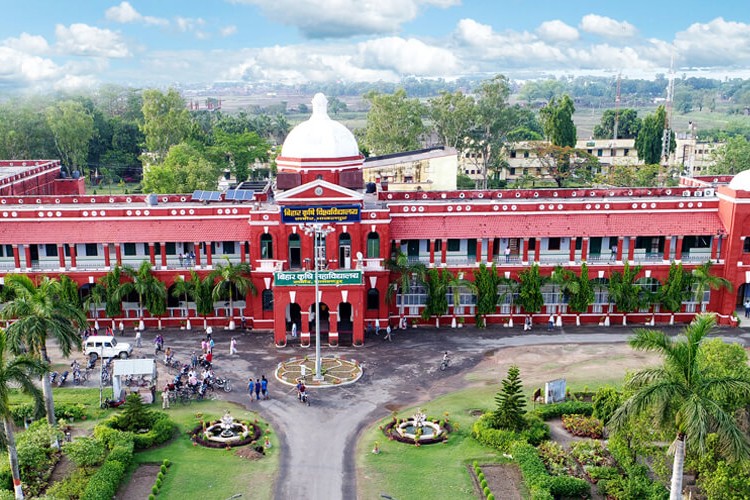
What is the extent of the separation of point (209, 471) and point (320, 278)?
15.8 meters

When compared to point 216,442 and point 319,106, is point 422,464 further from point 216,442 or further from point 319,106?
point 319,106

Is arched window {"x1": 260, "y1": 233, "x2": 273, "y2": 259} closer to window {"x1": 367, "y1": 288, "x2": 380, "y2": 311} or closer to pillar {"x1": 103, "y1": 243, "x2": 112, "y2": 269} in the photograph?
window {"x1": 367, "y1": 288, "x2": 380, "y2": 311}

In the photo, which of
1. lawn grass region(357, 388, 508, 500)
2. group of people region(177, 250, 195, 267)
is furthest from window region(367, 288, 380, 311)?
lawn grass region(357, 388, 508, 500)

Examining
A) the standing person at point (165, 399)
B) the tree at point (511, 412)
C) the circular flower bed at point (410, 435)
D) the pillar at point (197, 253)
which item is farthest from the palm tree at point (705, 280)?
the standing person at point (165, 399)

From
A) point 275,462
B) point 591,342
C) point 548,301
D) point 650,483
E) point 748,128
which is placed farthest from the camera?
point 748,128

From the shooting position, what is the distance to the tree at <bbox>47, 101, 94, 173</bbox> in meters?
92.2

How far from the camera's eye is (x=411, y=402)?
36.3 meters

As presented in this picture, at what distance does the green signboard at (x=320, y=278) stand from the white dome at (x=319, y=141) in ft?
32.3

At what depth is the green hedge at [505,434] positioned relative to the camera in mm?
31031

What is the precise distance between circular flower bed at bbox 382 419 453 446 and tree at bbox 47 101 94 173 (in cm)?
7492

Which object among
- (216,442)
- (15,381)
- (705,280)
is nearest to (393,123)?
(705,280)

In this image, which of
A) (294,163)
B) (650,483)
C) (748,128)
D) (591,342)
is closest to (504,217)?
(591,342)

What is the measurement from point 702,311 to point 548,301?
10.5 m

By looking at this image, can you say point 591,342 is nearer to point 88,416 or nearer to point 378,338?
point 378,338
